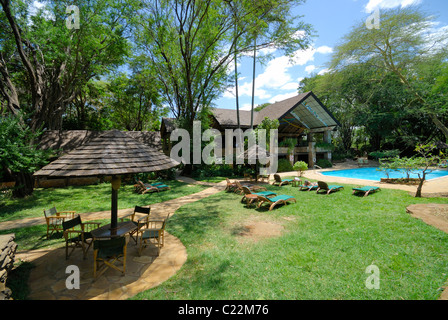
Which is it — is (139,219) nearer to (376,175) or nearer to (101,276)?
(101,276)

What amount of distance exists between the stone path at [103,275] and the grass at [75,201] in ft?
14.8

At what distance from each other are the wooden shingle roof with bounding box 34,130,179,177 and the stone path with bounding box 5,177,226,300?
2327mm

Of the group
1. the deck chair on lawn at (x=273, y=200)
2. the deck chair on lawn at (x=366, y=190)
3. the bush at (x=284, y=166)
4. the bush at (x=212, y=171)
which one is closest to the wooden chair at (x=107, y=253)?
the deck chair on lawn at (x=273, y=200)

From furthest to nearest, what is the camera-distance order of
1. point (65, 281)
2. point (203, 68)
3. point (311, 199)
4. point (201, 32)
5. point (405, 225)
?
point (203, 68)
point (201, 32)
point (311, 199)
point (405, 225)
point (65, 281)

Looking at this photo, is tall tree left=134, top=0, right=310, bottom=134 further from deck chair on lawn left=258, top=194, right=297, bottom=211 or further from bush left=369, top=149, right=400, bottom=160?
bush left=369, top=149, right=400, bottom=160

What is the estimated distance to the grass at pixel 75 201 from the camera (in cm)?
912

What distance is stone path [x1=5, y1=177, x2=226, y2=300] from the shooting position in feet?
12.2

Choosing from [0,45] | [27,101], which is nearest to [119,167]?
[0,45]

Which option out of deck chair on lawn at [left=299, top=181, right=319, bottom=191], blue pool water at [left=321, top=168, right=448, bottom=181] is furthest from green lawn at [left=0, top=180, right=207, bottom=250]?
blue pool water at [left=321, top=168, right=448, bottom=181]

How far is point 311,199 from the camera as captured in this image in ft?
33.3

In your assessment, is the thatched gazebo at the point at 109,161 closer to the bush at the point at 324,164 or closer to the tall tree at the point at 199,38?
the tall tree at the point at 199,38

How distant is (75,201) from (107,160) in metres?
9.29

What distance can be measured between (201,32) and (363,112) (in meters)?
27.3
